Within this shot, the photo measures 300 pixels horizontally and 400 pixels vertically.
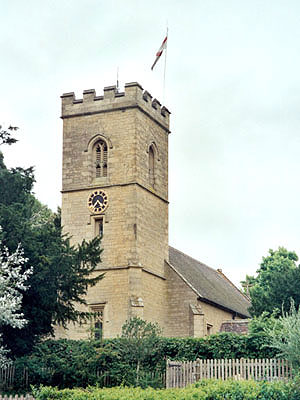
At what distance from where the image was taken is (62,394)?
2661cm

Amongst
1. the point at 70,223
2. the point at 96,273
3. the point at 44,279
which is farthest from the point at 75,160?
the point at 44,279

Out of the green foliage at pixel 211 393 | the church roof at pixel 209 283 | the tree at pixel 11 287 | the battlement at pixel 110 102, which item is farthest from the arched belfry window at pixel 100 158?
the green foliage at pixel 211 393

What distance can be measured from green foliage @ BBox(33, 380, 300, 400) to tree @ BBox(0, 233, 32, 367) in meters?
4.08

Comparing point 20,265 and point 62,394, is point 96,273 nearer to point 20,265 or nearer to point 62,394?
point 20,265

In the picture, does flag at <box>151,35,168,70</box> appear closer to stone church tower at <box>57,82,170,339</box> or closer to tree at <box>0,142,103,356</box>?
stone church tower at <box>57,82,170,339</box>

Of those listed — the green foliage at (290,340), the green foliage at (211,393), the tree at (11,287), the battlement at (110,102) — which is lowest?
the green foliage at (211,393)

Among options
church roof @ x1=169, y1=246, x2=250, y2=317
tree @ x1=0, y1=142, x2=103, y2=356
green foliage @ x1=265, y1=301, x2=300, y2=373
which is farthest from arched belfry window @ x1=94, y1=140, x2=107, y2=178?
green foliage @ x1=265, y1=301, x2=300, y2=373

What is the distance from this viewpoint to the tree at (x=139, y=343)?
32.6 m

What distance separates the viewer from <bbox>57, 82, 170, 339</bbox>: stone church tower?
141 feet

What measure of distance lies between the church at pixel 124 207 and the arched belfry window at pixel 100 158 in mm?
55

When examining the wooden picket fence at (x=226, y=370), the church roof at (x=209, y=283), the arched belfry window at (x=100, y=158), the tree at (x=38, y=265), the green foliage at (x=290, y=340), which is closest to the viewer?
the green foliage at (x=290, y=340)

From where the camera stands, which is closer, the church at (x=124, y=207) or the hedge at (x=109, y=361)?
the hedge at (x=109, y=361)

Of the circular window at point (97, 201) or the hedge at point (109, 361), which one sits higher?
the circular window at point (97, 201)

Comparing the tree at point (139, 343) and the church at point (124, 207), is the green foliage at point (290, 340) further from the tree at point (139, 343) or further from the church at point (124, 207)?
the church at point (124, 207)
